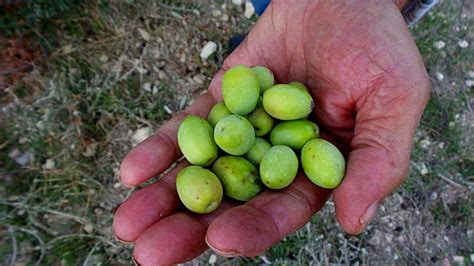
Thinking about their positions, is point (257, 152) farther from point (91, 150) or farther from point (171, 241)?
point (91, 150)

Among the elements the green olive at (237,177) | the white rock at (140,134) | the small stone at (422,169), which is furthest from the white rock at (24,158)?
the small stone at (422,169)

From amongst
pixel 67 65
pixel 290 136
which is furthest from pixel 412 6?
pixel 67 65

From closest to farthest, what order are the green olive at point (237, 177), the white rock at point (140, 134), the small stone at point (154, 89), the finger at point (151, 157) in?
the green olive at point (237, 177) → the finger at point (151, 157) → the white rock at point (140, 134) → the small stone at point (154, 89)

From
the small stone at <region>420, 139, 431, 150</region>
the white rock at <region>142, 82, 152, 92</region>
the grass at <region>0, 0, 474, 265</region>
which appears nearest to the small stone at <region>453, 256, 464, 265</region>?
the grass at <region>0, 0, 474, 265</region>

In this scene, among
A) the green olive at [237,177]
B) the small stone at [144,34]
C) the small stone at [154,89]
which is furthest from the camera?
the small stone at [144,34]

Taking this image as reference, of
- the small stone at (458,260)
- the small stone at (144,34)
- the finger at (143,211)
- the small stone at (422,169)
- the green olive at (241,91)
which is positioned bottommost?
the small stone at (458,260)

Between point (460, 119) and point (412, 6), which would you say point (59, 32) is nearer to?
point (412, 6)

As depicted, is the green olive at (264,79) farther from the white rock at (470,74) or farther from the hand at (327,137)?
the white rock at (470,74)
